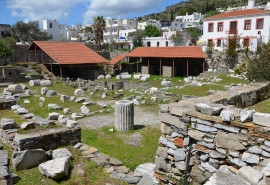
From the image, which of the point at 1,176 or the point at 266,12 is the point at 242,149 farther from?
the point at 266,12

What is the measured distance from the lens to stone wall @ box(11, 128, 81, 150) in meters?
6.89

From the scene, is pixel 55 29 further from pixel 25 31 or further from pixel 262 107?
pixel 262 107

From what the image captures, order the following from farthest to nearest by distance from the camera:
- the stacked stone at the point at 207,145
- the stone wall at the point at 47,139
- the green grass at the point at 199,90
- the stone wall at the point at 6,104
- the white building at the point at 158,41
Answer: the white building at the point at 158,41
the green grass at the point at 199,90
the stone wall at the point at 6,104
the stone wall at the point at 47,139
the stacked stone at the point at 207,145

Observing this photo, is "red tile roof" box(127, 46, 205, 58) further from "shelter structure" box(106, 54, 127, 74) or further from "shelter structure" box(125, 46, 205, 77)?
"shelter structure" box(106, 54, 127, 74)

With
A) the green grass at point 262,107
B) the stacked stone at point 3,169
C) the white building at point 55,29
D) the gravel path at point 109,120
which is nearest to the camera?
the stacked stone at point 3,169

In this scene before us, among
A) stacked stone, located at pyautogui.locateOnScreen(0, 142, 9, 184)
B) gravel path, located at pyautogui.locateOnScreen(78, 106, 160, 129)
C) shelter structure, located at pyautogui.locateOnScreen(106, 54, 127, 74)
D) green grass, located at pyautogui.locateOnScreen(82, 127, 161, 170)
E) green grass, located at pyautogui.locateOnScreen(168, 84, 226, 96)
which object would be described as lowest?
green grass, located at pyautogui.locateOnScreen(82, 127, 161, 170)

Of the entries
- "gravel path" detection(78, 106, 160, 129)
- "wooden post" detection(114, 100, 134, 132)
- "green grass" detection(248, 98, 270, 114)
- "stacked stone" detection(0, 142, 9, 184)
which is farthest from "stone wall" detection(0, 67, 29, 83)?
"green grass" detection(248, 98, 270, 114)

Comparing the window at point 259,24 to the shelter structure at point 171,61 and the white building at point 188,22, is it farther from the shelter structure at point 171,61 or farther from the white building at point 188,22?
the white building at point 188,22

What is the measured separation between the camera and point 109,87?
25.1m

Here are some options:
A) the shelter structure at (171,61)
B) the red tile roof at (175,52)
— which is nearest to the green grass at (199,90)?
the shelter structure at (171,61)

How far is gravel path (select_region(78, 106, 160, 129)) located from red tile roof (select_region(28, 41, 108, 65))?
16.8m

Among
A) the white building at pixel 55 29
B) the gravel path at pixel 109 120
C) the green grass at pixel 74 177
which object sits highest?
the white building at pixel 55 29

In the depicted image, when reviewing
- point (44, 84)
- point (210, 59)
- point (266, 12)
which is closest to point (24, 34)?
point (44, 84)

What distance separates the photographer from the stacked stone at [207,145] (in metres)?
4.17
